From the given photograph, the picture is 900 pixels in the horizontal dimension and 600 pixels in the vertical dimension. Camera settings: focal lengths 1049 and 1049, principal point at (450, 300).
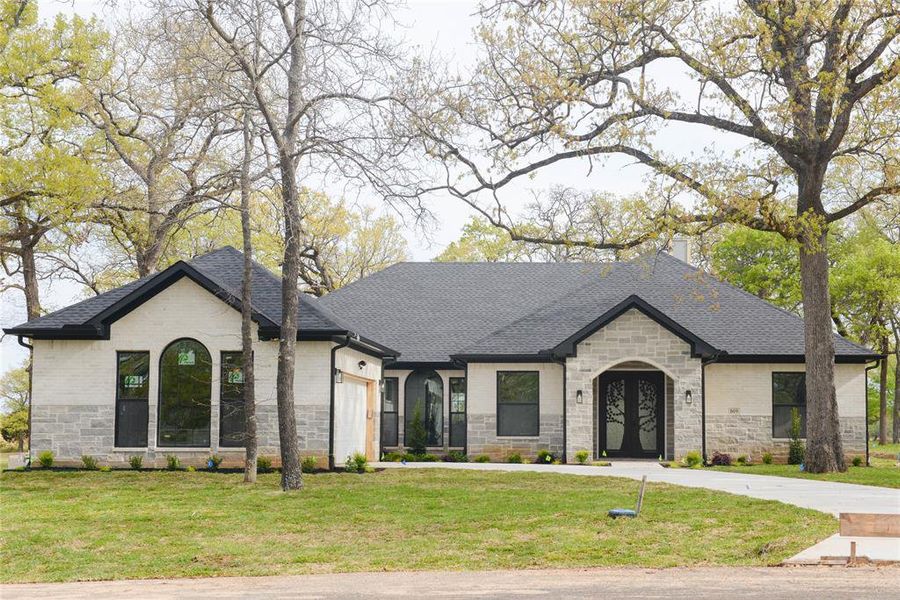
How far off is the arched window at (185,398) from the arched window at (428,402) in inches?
287

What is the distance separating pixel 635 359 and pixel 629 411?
2.24m

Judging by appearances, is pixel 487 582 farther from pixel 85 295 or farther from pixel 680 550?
pixel 85 295

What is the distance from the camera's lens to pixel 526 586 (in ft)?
35.3

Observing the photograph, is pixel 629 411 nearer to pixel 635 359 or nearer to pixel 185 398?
pixel 635 359

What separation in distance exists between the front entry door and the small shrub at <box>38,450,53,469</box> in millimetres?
13686

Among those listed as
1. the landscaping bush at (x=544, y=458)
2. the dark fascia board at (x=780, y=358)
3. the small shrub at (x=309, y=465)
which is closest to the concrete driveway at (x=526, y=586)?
the small shrub at (x=309, y=465)

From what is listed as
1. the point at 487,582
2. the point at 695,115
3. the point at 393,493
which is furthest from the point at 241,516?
the point at 695,115

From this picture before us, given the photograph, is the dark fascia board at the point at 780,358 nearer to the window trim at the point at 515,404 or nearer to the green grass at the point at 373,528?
the window trim at the point at 515,404

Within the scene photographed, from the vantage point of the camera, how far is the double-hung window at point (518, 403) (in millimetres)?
27641

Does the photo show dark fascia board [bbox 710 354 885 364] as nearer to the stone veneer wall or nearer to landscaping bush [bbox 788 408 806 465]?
the stone veneer wall

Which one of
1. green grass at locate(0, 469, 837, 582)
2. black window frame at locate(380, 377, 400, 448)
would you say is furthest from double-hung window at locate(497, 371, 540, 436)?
green grass at locate(0, 469, 837, 582)

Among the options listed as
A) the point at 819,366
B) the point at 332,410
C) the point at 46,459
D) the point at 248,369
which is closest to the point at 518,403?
the point at 332,410

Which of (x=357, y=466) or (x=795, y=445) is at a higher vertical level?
(x=795, y=445)

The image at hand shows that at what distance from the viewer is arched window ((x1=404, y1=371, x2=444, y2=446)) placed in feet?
95.5
